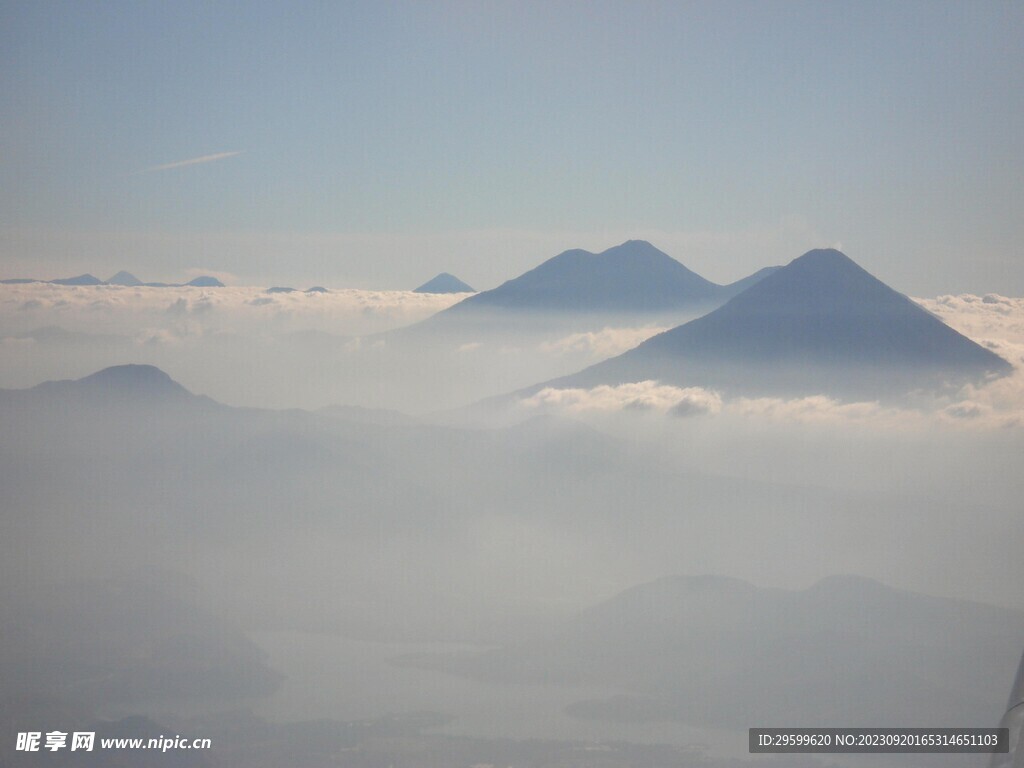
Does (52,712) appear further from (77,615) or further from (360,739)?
(360,739)

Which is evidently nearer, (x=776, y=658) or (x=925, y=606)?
(x=776, y=658)

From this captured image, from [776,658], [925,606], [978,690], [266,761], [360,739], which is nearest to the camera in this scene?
[266,761]

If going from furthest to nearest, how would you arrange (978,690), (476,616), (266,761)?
(476,616), (978,690), (266,761)

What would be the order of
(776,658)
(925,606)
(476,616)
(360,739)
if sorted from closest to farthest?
1. (360,739)
2. (776,658)
3. (925,606)
4. (476,616)

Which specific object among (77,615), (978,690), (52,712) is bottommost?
(978,690)

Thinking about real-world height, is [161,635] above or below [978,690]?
above

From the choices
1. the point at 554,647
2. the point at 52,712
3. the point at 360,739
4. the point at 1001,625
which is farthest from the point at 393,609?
the point at 1001,625

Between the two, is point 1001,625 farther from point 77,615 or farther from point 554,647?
point 77,615

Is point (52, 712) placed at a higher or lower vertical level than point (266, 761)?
higher

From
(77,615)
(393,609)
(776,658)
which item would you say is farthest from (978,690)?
(77,615)
